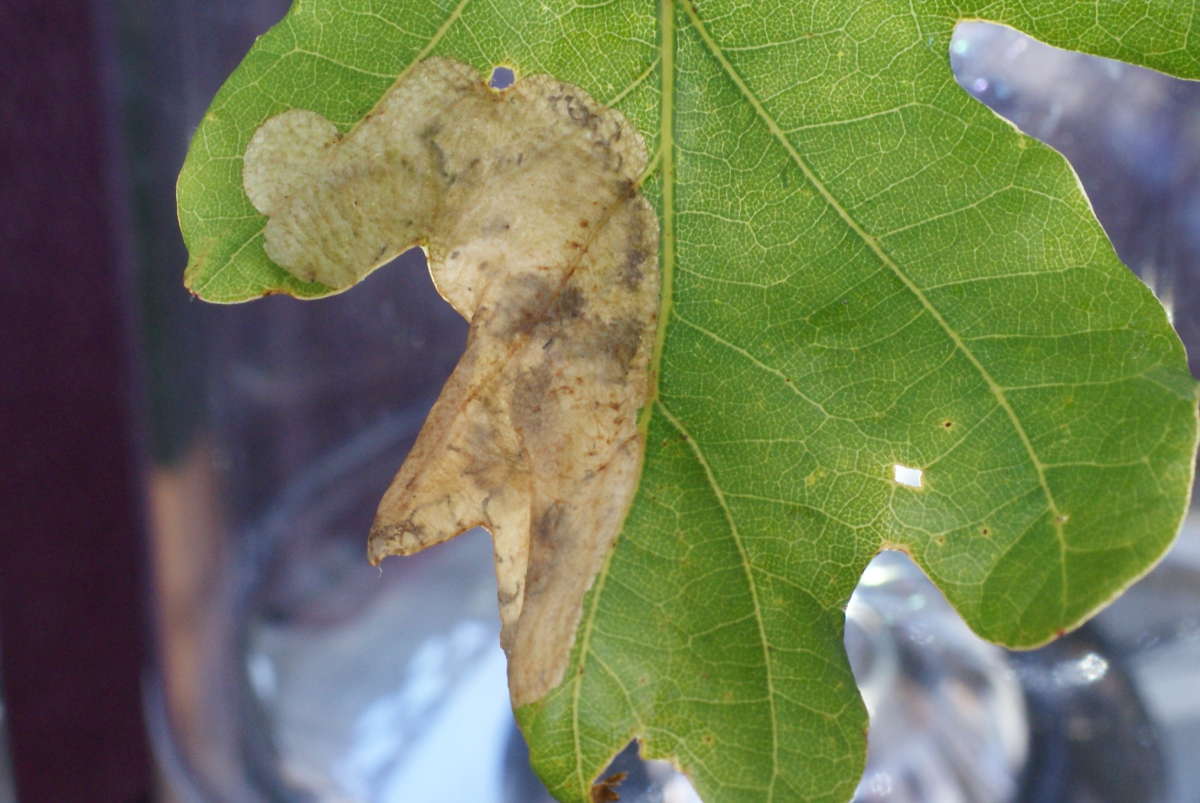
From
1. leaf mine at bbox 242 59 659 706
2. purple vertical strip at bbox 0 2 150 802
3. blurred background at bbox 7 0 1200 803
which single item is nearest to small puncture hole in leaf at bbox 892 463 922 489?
leaf mine at bbox 242 59 659 706

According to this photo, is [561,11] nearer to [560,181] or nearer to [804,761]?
[560,181]

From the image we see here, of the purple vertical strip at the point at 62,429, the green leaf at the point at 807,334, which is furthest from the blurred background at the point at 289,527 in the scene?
Result: the green leaf at the point at 807,334

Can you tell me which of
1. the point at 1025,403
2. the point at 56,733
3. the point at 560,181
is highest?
the point at 560,181

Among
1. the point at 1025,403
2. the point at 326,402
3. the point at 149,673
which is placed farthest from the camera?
the point at 149,673

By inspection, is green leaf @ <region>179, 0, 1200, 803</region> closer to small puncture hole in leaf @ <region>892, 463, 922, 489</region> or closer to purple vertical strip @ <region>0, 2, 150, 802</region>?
small puncture hole in leaf @ <region>892, 463, 922, 489</region>

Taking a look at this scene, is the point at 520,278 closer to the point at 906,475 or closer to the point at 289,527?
the point at 906,475

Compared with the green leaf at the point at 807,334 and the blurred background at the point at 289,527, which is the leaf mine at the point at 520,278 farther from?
the blurred background at the point at 289,527

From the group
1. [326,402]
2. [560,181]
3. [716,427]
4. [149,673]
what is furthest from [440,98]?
[149,673]
